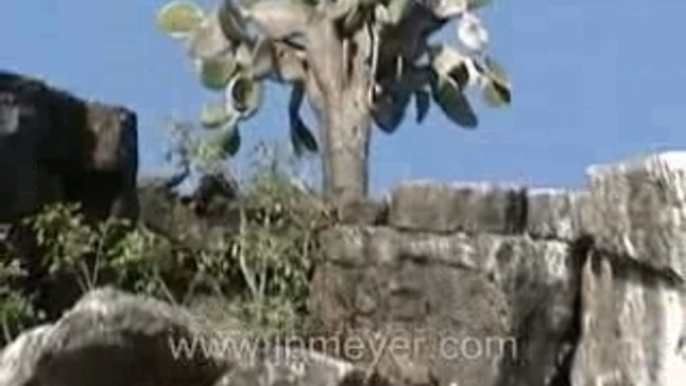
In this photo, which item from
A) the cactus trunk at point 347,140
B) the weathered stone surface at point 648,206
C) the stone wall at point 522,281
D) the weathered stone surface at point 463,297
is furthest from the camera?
the cactus trunk at point 347,140

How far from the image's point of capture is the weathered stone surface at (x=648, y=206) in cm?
412

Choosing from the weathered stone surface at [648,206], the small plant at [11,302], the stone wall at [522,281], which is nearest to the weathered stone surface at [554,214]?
the stone wall at [522,281]

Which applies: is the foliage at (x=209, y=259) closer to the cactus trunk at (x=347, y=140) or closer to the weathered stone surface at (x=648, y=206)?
the cactus trunk at (x=347, y=140)

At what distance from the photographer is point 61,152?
21.4ft

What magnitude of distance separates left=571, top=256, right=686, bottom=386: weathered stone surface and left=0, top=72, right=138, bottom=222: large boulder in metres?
2.21

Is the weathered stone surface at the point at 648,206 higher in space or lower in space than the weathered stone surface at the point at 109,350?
higher

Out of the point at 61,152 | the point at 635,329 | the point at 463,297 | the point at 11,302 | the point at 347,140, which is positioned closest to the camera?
the point at 635,329

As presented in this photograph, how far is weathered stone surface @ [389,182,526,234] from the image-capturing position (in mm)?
5426

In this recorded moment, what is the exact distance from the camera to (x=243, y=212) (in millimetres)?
6738

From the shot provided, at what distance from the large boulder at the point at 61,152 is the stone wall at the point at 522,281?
94 cm

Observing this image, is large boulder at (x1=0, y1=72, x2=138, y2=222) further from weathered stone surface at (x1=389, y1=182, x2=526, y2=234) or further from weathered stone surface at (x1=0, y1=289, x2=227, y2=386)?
weathered stone surface at (x1=0, y1=289, x2=227, y2=386)

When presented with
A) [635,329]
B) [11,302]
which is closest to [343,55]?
[11,302]

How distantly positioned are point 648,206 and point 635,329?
0.32m

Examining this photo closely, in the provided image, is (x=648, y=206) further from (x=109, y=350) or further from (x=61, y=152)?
(x=61, y=152)
